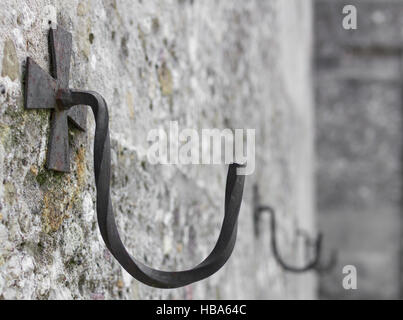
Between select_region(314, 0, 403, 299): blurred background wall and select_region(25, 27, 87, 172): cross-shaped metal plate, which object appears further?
select_region(314, 0, 403, 299): blurred background wall

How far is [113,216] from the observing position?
72 cm

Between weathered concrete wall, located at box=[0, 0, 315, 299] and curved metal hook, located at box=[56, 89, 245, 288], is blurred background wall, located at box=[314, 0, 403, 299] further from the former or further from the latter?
curved metal hook, located at box=[56, 89, 245, 288]

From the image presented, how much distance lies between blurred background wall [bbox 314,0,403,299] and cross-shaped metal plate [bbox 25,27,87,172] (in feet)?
16.2

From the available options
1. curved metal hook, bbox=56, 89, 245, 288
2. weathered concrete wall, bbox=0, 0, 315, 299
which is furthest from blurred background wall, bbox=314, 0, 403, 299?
curved metal hook, bbox=56, 89, 245, 288

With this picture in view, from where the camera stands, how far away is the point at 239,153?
6.13ft

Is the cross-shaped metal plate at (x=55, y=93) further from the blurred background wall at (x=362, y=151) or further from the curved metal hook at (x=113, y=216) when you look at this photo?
the blurred background wall at (x=362, y=151)

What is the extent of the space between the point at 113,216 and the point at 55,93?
146 mm

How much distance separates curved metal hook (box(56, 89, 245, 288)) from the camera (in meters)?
0.70

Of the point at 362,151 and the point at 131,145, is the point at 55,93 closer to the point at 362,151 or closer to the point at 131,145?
the point at 131,145

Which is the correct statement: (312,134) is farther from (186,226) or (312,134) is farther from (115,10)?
(115,10)

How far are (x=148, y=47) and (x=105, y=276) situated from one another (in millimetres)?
401

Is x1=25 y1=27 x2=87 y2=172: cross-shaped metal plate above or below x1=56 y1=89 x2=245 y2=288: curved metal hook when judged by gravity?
above

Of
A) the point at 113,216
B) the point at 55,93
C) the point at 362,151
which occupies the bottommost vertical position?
the point at 362,151

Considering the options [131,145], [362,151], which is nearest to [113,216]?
[131,145]
